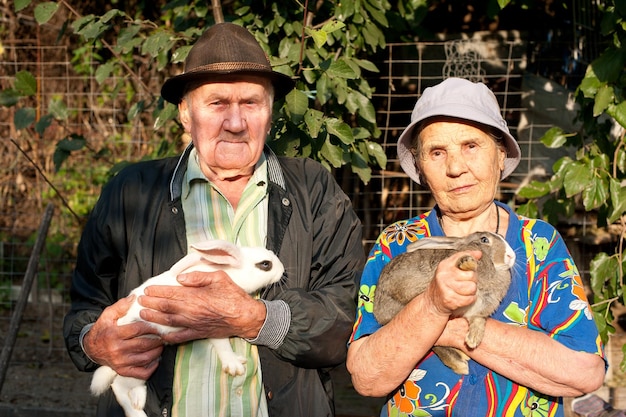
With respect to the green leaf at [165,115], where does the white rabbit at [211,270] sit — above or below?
below

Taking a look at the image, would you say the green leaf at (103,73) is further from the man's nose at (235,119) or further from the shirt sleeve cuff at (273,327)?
the shirt sleeve cuff at (273,327)

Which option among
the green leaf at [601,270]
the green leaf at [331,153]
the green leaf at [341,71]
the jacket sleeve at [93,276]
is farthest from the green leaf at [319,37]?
the green leaf at [601,270]

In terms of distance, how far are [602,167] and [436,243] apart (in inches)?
78.5

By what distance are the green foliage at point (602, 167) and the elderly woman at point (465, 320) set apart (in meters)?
1.46

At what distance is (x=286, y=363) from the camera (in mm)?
2713

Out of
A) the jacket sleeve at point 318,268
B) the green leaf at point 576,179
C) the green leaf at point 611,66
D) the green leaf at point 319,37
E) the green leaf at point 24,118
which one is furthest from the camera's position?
the green leaf at point 24,118

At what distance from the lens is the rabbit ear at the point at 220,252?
254 cm

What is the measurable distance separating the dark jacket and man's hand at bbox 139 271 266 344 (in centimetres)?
15

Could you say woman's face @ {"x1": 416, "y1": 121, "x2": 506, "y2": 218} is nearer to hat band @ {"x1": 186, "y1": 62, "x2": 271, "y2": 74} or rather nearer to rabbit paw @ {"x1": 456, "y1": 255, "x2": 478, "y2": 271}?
rabbit paw @ {"x1": 456, "y1": 255, "x2": 478, "y2": 271}

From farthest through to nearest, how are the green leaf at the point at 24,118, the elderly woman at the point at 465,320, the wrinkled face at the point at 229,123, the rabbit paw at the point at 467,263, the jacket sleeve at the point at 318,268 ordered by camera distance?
the green leaf at the point at 24,118 → the wrinkled face at the point at 229,123 → the jacket sleeve at the point at 318,268 → the elderly woman at the point at 465,320 → the rabbit paw at the point at 467,263

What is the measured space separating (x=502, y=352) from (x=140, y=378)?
1.17m

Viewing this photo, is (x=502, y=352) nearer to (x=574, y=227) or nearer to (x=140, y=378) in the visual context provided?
(x=140, y=378)

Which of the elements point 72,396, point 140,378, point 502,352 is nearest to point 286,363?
point 140,378

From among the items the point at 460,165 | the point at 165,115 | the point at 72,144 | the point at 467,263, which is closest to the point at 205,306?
the point at 467,263
